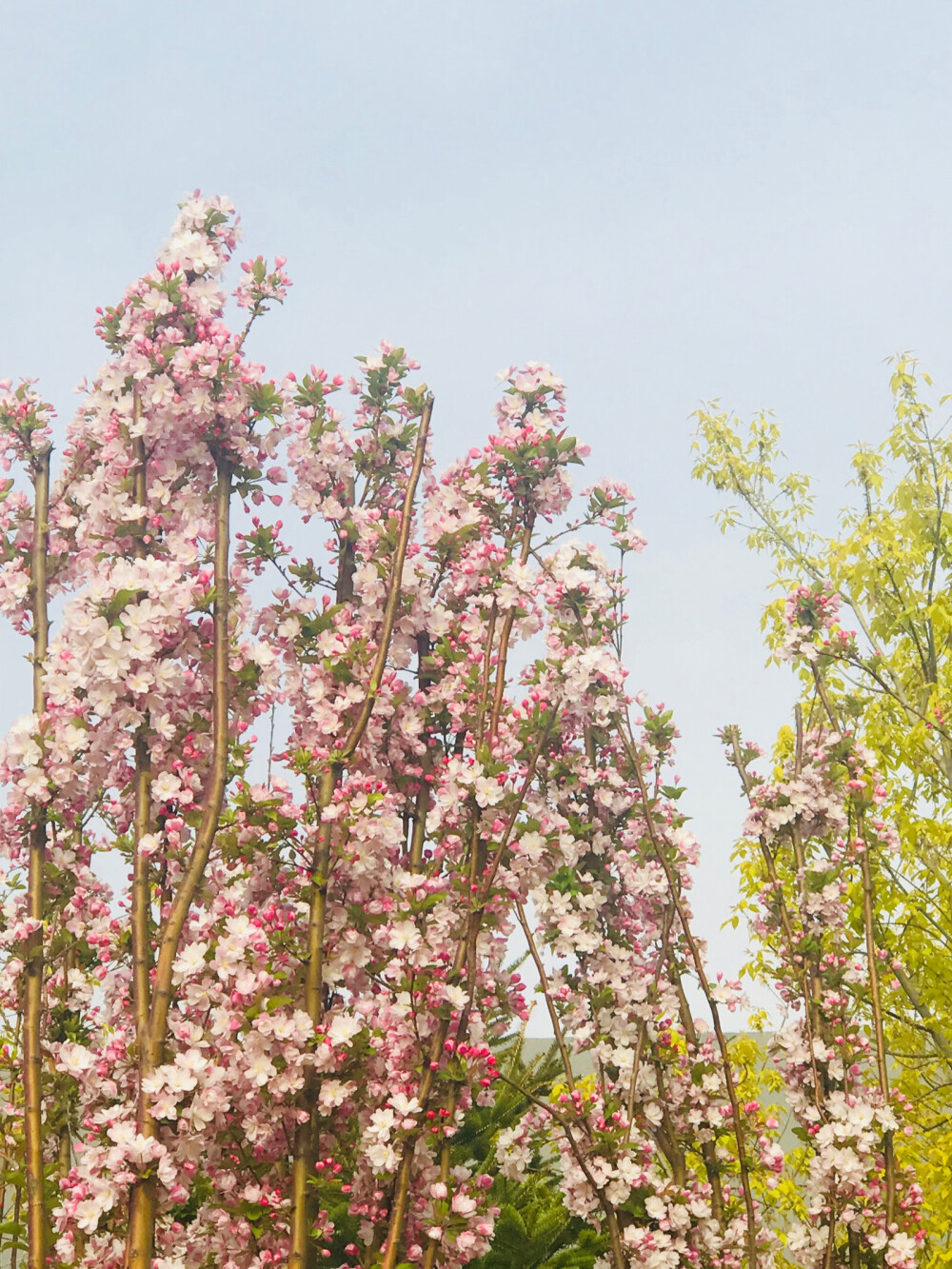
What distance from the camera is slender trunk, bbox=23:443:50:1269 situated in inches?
163

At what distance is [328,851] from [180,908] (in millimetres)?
608

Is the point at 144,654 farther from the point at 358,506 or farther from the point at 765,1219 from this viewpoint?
the point at 765,1219

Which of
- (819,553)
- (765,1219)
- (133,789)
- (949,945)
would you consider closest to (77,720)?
(133,789)

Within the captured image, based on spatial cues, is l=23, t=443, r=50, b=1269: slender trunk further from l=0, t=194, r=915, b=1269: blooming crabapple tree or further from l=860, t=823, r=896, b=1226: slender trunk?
l=860, t=823, r=896, b=1226: slender trunk

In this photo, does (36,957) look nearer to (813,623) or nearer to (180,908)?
(180,908)

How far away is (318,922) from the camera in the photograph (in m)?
4.26

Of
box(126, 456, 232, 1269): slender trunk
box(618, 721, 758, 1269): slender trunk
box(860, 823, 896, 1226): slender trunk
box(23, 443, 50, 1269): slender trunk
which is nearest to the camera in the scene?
box(126, 456, 232, 1269): slender trunk

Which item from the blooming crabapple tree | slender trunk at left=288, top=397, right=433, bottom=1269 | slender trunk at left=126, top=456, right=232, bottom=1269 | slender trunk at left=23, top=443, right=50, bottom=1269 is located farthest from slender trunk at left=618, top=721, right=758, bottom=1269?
slender trunk at left=23, top=443, right=50, bottom=1269

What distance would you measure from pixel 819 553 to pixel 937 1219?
246 inches

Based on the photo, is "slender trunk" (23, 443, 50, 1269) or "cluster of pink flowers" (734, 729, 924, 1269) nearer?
"slender trunk" (23, 443, 50, 1269)

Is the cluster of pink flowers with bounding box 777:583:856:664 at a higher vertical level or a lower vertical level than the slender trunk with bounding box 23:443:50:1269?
higher

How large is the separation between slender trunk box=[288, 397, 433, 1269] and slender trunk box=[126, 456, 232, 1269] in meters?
0.45

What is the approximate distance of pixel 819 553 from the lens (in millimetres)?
12336

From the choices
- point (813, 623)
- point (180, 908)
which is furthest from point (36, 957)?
point (813, 623)
